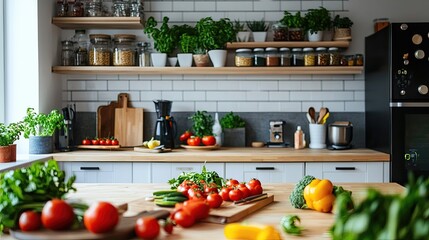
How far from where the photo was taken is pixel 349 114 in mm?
5328

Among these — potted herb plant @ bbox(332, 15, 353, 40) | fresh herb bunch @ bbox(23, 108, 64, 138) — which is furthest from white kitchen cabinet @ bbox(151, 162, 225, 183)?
potted herb plant @ bbox(332, 15, 353, 40)

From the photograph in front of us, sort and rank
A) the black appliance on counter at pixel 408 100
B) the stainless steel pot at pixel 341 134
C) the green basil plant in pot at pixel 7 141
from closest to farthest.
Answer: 1. the green basil plant in pot at pixel 7 141
2. the black appliance on counter at pixel 408 100
3. the stainless steel pot at pixel 341 134

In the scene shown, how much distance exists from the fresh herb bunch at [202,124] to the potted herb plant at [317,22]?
131 centimetres

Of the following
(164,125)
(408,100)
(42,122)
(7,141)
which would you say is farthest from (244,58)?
(7,141)

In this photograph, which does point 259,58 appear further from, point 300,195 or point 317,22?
point 300,195

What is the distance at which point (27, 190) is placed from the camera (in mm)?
1939

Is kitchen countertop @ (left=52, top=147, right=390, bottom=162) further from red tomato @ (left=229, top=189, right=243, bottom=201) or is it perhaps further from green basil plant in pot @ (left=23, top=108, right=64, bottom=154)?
red tomato @ (left=229, top=189, right=243, bottom=201)

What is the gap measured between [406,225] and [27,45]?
4238mm

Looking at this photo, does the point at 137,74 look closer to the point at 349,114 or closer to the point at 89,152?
the point at 89,152

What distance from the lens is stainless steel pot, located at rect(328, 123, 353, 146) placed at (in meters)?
4.91

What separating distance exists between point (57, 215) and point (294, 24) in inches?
151

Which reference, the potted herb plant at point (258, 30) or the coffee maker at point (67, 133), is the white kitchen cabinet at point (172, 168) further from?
the potted herb plant at point (258, 30)

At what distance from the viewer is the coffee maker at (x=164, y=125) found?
4.98 metres

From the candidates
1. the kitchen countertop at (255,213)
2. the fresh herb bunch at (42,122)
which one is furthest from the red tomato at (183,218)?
the fresh herb bunch at (42,122)
